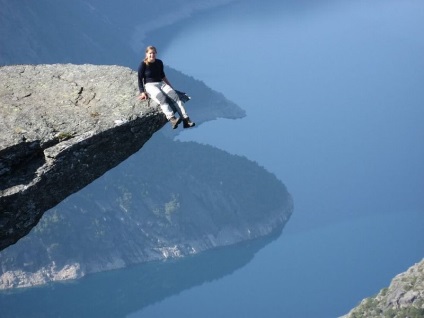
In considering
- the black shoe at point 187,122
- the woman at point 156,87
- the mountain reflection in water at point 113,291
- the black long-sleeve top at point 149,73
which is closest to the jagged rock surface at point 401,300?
the black shoe at point 187,122

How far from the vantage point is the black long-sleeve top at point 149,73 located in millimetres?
18578

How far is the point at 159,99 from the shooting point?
1855 centimetres

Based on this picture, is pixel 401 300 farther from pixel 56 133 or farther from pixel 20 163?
pixel 20 163

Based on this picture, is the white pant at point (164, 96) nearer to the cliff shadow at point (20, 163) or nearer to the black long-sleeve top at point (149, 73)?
the black long-sleeve top at point (149, 73)

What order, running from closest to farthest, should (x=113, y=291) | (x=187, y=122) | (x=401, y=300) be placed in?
(x=187, y=122) < (x=401, y=300) < (x=113, y=291)

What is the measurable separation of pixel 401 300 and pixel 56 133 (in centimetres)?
8388

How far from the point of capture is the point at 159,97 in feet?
60.8

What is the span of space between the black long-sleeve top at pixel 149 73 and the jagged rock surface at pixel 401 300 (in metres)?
73.8

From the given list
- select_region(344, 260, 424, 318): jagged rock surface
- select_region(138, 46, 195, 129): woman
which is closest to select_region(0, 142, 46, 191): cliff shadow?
select_region(138, 46, 195, 129): woman

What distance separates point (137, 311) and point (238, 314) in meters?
25.6

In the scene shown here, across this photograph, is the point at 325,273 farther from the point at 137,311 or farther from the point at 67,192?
the point at 67,192

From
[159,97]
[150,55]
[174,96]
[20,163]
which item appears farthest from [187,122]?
[20,163]

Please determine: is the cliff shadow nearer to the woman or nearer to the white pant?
the woman

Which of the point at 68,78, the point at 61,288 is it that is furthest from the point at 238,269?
the point at 68,78
